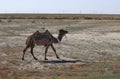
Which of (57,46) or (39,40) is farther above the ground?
(39,40)

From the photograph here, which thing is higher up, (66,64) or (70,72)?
(70,72)

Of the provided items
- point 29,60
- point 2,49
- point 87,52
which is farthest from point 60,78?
point 2,49

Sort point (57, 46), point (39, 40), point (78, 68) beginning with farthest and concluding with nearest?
1. point (57, 46)
2. point (39, 40)
3. point (78, 68)

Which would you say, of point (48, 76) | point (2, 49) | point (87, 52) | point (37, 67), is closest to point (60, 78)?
point (48, 76)

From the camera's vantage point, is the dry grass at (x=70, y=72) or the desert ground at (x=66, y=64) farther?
the desert ground at (x=66, y=64)

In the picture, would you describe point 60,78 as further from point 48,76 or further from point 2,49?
point 2,49

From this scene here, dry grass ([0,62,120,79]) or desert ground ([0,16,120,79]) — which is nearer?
dry grass ([0,62,120,79])

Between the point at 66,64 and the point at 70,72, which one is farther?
the point at 66,64

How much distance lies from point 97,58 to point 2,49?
290 inches

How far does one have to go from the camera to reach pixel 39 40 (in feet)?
69.5

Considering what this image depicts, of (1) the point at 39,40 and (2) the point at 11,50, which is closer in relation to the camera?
(1) the point at 39,40

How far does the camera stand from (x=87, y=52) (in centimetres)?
2514

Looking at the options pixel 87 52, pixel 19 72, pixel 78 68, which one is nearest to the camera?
pixel 19 72

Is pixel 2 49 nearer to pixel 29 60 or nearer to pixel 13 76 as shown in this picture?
pixel 29 60
